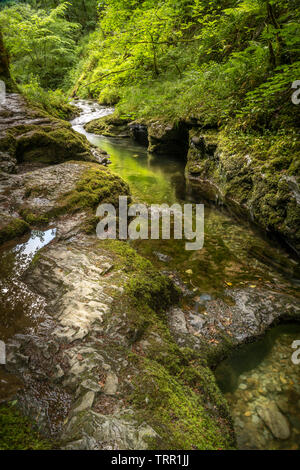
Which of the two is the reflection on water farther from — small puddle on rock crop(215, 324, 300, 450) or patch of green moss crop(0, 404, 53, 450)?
small puddle on rock crop(215, 324, 300, 450)

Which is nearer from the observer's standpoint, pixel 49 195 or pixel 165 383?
pixel 165 383

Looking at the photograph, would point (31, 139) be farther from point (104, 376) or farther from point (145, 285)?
point (104, 376)

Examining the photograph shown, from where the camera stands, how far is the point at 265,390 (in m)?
2.26

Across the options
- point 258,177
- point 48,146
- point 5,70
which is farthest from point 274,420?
point 5,70

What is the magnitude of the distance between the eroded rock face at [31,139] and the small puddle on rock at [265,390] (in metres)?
5.26

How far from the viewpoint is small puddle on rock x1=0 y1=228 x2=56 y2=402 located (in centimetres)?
184

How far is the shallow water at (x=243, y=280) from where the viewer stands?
2092 millimetres

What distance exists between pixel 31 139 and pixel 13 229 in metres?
2.78

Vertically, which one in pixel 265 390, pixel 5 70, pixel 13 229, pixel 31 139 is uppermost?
pixel 5 70

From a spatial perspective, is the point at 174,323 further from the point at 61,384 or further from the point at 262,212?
the point at 262,212

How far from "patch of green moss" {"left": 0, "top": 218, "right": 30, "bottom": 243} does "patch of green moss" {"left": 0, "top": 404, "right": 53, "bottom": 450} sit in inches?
101

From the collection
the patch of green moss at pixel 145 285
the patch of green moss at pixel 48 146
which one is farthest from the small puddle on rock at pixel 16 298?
the patch of green moss at pixel 48 146
